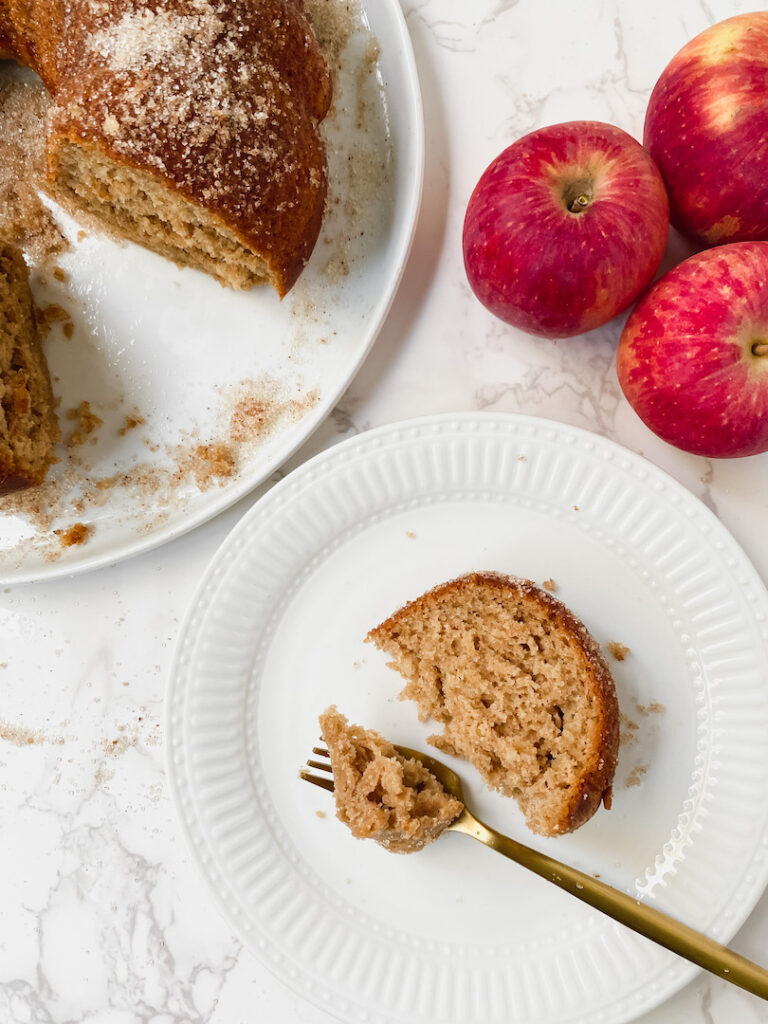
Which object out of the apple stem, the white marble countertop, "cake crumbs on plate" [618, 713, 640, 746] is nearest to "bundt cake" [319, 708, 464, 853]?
"cake crumbs on plate" [618, 713, 640, 746]

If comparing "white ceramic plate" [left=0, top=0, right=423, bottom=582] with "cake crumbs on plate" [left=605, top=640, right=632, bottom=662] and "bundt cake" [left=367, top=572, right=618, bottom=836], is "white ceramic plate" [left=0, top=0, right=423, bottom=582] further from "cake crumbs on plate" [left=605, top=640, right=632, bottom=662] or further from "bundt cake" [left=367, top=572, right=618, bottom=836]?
"cake crumbs on plate" [left=605, top=640, right=632, bottom=662]

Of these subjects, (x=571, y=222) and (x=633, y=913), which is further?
(x=633, y=913)

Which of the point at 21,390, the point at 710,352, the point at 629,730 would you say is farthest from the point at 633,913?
the point at 21,390

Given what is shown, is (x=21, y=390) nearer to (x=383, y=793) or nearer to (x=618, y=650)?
(x=383, y=793)

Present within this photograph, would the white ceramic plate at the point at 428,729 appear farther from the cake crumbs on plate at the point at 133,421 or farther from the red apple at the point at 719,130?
the red apple at the point at 719,130

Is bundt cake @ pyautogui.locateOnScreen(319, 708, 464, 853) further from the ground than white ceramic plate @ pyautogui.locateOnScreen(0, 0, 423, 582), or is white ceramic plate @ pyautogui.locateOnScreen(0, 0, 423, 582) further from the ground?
white ceramic plate @ pyautogui.locateOnScreen(0, 0, 423, 582)

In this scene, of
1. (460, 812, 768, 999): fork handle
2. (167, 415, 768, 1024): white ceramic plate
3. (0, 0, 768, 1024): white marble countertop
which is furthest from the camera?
(0, 0, 768, 1024): white marble countertop

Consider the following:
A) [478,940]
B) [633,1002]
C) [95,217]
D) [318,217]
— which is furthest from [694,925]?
[95,217]
